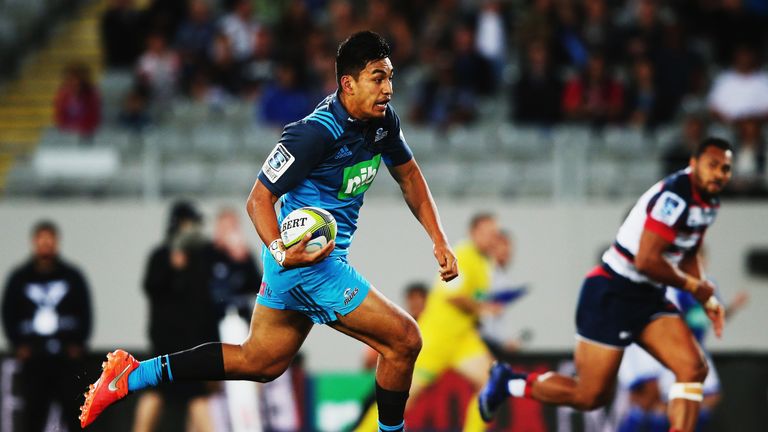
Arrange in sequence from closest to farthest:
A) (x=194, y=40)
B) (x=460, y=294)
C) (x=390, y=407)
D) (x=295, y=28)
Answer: (x=390, y=407) → (x=460, y=294) → (x=295, y=28) → (x=194, y=40)

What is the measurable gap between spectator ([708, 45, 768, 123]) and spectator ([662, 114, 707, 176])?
504mm

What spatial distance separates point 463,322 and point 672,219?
3001 mm

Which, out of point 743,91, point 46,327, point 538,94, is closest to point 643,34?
point 743,91

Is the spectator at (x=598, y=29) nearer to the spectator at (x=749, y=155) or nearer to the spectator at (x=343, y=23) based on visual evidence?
the spectator at (x=749, y=155)

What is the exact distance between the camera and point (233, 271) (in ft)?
39.9

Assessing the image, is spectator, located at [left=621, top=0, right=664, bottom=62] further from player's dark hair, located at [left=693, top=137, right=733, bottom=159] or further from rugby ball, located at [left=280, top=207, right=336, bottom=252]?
rugby ball, located at [left=280, top=207, right=336, bottom=252]

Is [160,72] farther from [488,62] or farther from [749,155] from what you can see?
[749,155]

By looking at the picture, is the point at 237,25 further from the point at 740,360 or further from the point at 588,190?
the point at 740,360

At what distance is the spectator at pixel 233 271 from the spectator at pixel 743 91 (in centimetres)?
529

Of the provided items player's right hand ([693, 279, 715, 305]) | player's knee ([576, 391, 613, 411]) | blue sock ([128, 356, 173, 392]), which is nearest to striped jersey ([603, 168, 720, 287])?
player's right hand ([693, 279, 715, 305])

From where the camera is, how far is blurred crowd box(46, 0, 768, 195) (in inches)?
565

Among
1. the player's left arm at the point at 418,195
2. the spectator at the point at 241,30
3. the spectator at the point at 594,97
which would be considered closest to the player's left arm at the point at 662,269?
the player's left arm at the point at 418,195

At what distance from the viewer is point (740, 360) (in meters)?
12.0

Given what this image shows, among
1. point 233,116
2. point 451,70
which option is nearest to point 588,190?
point 451,70
